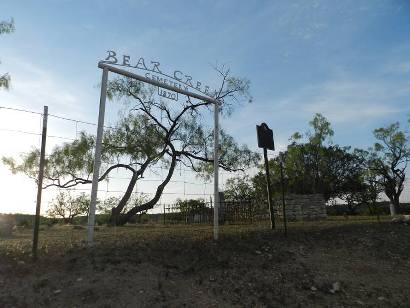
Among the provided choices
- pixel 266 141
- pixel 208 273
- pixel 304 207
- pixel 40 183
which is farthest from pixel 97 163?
pixel 304 207

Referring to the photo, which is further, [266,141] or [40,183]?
[266,141]

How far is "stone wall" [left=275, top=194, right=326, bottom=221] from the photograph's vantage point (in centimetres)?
2202

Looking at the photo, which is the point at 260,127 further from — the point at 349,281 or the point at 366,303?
the point at 366,303

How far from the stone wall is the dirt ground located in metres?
11.4

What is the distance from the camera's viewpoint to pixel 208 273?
7.71m

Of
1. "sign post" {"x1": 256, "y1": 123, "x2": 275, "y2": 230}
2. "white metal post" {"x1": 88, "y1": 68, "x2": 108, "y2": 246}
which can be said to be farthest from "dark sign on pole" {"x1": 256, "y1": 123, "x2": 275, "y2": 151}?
"white metal post" {"x1": 88, "y1": 68, "x2": 108, "y2": 246}

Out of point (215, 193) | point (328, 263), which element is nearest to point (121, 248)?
point (215, 193)

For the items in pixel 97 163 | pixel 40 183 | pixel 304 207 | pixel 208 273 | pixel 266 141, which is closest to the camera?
pixel 40 183

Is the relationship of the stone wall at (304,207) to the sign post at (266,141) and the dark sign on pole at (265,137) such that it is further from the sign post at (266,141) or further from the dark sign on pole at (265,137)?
the dark sign on pole at (265,137)

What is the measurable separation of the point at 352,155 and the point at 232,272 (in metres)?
43.5

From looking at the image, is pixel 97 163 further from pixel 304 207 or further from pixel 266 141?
pixel 304 207

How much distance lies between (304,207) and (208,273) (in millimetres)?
15850

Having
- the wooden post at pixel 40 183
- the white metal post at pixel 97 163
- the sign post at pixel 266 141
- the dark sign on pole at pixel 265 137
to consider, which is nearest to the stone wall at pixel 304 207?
the sign post at pixel 266 141

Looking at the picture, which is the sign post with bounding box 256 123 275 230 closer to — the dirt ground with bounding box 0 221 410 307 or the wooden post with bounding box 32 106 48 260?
the dirt ground with bounding box 0 221 410 307
